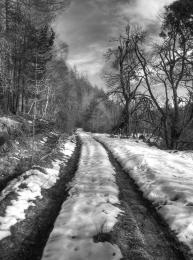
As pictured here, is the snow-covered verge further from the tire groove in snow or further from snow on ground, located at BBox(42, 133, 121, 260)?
snow on ground, located at BBox(42, 133, 121, 260)

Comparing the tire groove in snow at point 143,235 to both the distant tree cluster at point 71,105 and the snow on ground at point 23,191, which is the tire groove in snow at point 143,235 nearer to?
the snow on ground at point 23,191

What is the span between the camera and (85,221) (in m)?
5.31

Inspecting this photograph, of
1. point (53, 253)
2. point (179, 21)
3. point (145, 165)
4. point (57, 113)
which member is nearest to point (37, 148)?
point (145, 165)

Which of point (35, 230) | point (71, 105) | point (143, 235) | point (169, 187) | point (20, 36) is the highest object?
point (20, 36)

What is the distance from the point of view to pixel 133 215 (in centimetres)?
581

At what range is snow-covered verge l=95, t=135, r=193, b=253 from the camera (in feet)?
17.0

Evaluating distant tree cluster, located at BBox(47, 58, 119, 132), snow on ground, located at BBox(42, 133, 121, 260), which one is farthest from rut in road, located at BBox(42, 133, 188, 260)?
distant tree cluster, located at BBox(47, 58, 119, 132)

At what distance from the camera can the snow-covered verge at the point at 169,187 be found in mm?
5194

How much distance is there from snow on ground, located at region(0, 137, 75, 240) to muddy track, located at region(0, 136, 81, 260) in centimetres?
17

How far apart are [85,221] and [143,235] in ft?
4.30

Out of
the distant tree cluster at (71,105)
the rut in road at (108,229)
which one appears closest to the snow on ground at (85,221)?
the rut in road at (108,229)

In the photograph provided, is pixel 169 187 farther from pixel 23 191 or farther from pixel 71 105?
pixel 71 105

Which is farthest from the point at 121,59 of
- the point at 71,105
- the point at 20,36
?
the point at 71,105

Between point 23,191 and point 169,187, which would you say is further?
point 169,187
